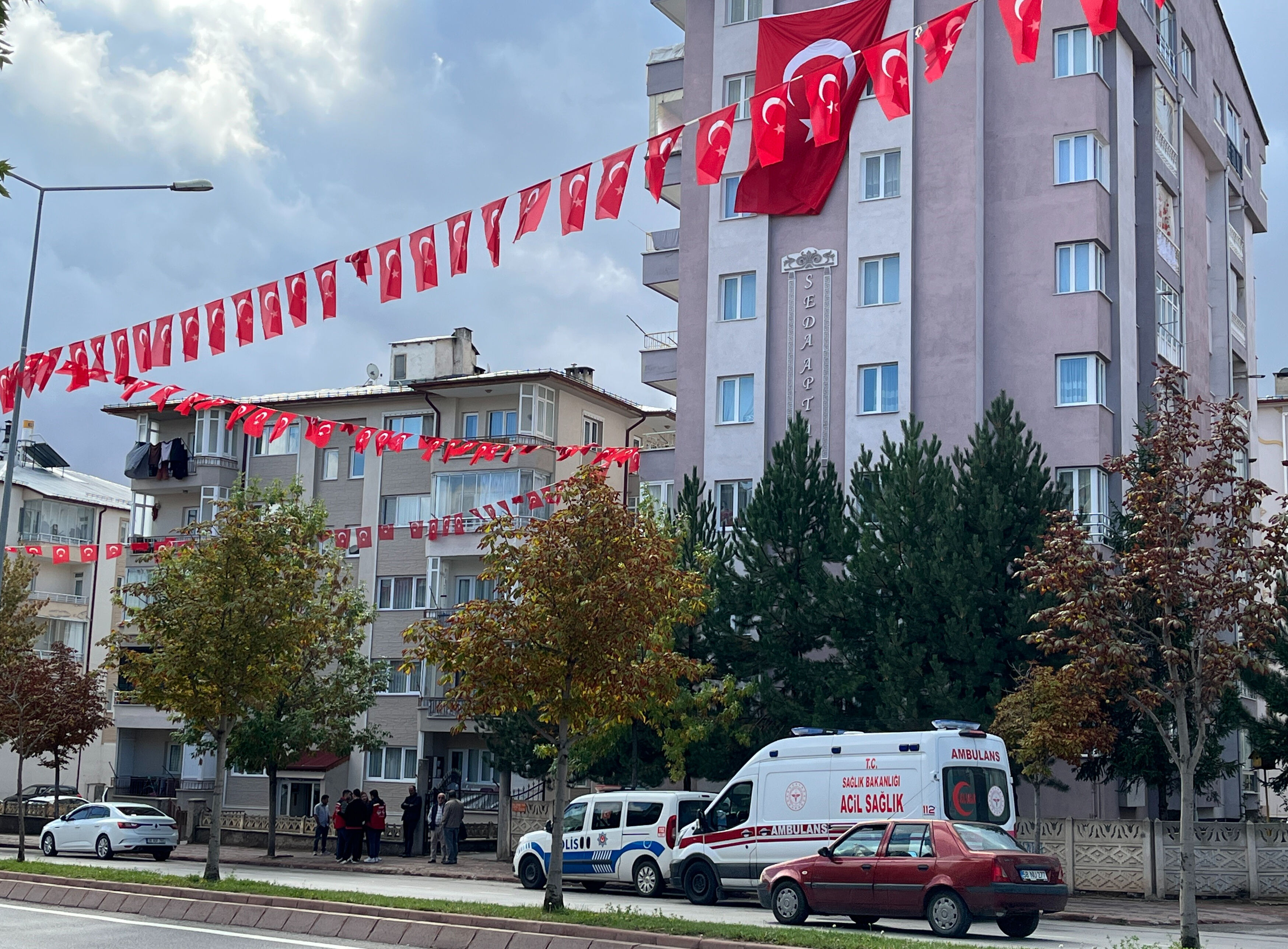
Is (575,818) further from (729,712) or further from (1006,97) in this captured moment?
(1006,97)

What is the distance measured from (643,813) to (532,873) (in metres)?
2.89

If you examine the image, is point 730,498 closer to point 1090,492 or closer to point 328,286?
point 1090,492

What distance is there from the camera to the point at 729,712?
31.5 meters

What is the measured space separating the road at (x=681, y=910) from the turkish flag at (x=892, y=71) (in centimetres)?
1053

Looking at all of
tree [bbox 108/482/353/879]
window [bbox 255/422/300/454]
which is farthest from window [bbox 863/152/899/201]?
window [bbox 255/422/300/454]

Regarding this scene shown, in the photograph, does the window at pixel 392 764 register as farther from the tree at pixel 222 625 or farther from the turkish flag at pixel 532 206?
the turkish flag at pixel 532 206

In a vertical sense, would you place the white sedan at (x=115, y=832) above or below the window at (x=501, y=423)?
below

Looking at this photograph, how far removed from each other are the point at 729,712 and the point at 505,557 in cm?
1307

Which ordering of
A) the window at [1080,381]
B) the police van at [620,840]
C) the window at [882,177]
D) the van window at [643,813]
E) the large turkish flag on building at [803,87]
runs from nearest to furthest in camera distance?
the police van at [620,840]
the van window at [643,813]
the window at [1080,381]
the window at [882,177]
the large turkish flag on building at [803,87]

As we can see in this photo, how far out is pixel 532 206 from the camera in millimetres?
21594

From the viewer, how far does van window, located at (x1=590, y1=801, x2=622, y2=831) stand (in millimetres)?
25734

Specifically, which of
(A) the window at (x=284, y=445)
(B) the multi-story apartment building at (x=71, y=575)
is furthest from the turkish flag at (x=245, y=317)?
(B) the multi-story apartment building at (x=71, y=575)

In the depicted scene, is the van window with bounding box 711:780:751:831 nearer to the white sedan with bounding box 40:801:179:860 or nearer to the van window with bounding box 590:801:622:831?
the van window with bounding box 590:801:622:831

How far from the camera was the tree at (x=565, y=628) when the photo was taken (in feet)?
62.2
